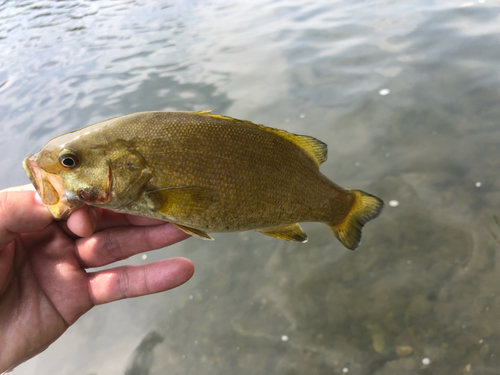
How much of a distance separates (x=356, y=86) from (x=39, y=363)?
5.91 m

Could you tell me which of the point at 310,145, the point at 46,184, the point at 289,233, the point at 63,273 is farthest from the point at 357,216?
the point at 63,273

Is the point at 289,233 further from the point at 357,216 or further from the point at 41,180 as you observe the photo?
the point at 41,180

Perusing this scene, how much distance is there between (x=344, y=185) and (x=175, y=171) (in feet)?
9.93

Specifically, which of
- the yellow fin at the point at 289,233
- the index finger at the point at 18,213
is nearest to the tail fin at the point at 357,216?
the yellow fin at the point at 289,233

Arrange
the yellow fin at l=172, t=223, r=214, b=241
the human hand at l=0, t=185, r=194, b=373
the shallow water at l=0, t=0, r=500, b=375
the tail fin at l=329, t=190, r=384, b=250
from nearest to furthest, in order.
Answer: the yellow fin at l=172, t=223, r=214, b=241, the human hand at l=0, t=185, r=194, b=373, the tail fin at l=329, t=190, r=384, b=250, the shallow water at l=0, t=0, r=500, b=375

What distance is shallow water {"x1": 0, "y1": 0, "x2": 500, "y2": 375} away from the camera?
10.5ft

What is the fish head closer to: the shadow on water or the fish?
the fish

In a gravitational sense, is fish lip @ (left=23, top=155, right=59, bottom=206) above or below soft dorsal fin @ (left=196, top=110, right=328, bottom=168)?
above

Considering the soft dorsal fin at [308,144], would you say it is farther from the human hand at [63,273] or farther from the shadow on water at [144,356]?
the shadow on water at [144,356]

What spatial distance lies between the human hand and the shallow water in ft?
4.20

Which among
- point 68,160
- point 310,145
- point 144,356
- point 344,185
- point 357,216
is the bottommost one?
point 144,356

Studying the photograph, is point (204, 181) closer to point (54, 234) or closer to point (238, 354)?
point (54, 234)

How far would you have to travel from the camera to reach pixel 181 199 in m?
1.88

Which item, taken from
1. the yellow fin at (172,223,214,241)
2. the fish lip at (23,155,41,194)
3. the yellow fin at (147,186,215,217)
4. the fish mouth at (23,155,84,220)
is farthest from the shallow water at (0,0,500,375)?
the fish lip at (23,155,41,194)
